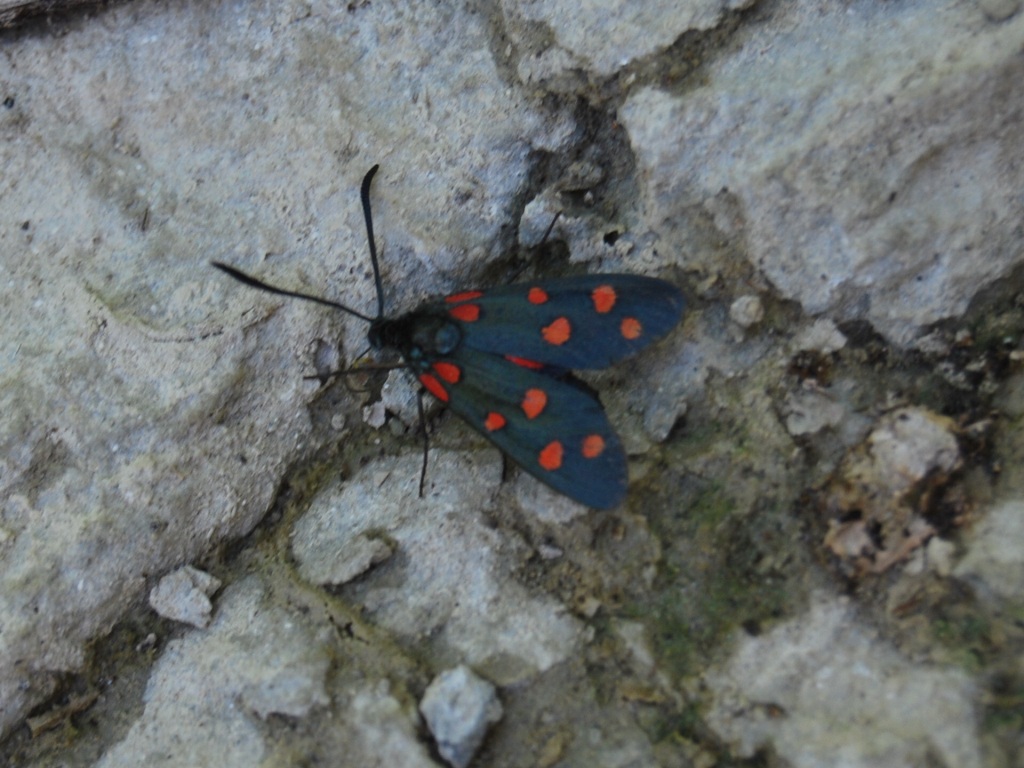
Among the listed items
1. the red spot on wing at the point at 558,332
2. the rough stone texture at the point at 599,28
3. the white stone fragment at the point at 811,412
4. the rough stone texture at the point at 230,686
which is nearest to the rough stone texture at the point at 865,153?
the rough stone texture at the point at 599,28

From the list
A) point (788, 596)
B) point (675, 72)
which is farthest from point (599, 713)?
point (675, 72)

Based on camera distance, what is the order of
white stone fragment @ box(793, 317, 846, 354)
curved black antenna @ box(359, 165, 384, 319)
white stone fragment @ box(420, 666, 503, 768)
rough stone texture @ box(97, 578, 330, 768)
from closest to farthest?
1. white stone fragment @ box(420, 666, 503, 768)
2. rough stone texture @ box(97, 578, 330, 768)
3. white stone fragment @ box(793, 317, 846, 354)
4. curved black antenna @ box(359, 165, 384, 319)

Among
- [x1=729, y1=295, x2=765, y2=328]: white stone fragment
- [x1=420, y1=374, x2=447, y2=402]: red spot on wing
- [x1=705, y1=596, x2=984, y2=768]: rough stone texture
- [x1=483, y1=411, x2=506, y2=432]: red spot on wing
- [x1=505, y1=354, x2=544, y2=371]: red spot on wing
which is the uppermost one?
[x1=420, y1=374, x2=447, y2=402]: red spot on wing

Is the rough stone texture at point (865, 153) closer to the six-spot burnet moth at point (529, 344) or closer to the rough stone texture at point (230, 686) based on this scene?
the six-spot burnet moth at point (529, 344)

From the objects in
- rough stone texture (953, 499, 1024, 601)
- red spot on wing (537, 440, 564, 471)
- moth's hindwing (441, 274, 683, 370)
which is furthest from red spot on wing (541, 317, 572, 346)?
rough stone texture (953, 499, 1024, 601)

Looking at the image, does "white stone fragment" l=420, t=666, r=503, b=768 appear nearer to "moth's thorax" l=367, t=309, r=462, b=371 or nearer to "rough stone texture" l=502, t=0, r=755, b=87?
"moth's thorax" l=367, t=309, r=462, b=371

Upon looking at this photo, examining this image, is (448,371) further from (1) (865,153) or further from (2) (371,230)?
(1) (865,153)
